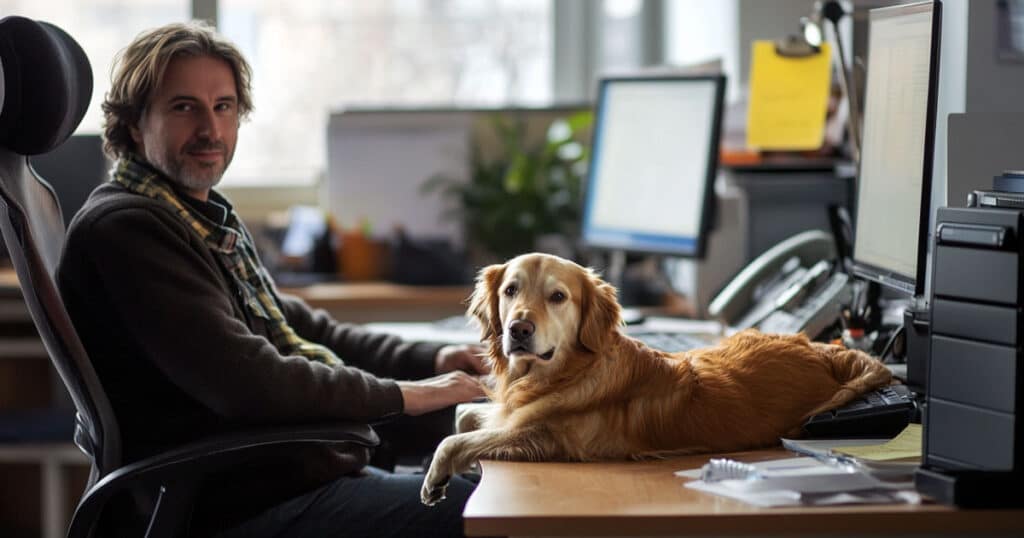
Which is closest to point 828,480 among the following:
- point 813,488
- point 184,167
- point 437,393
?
point 813,488

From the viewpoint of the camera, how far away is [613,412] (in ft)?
4.60

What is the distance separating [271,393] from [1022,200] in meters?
0.97

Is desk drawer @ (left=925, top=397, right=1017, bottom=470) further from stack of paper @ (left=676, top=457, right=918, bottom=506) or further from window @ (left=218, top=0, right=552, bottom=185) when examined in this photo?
window @ (left=218, top=0, right=552, bottom=185)

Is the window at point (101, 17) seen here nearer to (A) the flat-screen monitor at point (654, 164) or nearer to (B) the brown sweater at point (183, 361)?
(A) the flat-screen monitor at point (654, 164)

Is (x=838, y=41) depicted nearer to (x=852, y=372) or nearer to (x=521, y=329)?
(x=852, y=372)

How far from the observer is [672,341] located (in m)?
2.11

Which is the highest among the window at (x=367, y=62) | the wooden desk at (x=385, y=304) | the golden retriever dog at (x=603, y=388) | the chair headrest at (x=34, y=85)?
the window at (x=367, y=62)

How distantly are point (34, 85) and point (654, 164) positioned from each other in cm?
147

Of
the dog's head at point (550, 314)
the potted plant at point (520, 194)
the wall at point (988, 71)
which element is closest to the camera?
the dog's head at point (550, 314)

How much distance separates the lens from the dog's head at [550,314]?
4.62 ft

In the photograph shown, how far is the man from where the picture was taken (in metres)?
1.66

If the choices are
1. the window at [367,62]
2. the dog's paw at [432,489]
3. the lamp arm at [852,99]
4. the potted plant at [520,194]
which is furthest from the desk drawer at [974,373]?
the window at [367,62]

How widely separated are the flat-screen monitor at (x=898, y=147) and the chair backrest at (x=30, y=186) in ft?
3.48

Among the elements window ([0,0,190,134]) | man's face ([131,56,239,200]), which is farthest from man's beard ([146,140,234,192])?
window ([0,0,190,134])
